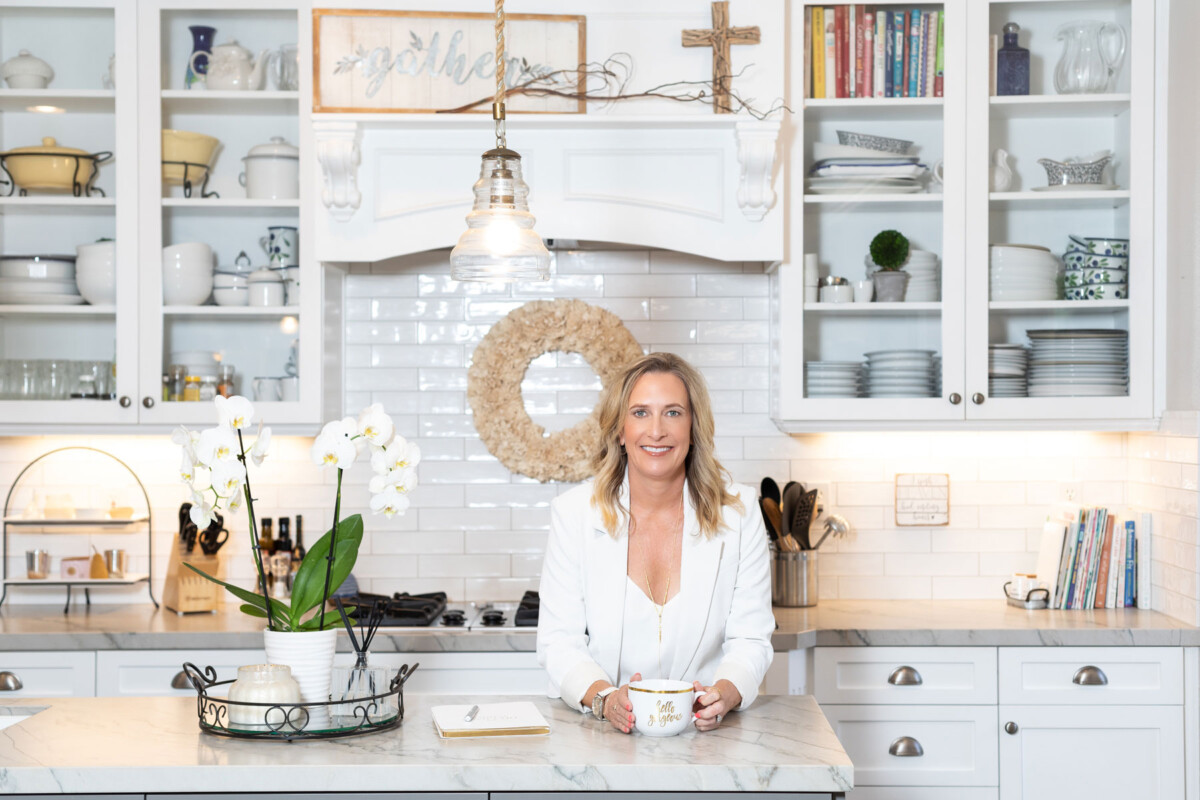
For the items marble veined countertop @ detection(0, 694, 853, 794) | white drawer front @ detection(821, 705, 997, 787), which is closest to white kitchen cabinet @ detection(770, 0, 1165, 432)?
white drawer front @ detection(821, 705, 997, 787)

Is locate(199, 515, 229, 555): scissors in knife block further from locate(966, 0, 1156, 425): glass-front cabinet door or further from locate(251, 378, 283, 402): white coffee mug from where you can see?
locate(966, 0, 1156, 425): glass-front cabinet door

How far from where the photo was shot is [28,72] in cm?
348

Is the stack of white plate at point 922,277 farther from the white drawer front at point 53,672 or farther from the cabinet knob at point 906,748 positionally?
the white drawer front at point 53,672

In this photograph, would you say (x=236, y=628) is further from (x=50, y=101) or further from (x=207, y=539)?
(x=50, y=101)

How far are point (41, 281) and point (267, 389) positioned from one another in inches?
30.2

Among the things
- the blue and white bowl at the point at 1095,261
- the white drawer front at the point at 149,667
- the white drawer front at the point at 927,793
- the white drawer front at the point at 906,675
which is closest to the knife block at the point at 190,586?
the white drawer front at the point at 149,667

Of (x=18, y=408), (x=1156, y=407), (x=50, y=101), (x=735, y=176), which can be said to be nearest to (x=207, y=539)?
(x=18, y=408)

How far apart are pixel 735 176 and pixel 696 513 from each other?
131 cm

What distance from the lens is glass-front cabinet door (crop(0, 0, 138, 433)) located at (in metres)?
3.41

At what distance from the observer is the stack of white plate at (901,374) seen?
3.45 m

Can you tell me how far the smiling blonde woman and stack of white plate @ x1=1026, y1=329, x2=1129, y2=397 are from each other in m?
1.50

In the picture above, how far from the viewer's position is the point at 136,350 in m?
3.41

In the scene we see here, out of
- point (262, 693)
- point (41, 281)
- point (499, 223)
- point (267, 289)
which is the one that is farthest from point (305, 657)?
point (41, 281)

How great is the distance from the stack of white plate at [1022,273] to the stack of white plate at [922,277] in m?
0.17
